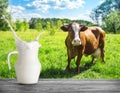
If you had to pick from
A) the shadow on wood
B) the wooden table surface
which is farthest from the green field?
the wooden table surface

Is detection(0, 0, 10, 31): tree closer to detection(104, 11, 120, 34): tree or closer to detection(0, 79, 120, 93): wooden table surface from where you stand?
detection(0, 79, 120, 93): wooden table surface

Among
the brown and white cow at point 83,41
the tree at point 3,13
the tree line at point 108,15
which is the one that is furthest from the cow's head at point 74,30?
the tree at point 3,13

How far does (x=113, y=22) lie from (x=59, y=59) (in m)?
0.46

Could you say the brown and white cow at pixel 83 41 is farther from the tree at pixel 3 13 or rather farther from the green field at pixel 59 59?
the tree at pixel 3 13

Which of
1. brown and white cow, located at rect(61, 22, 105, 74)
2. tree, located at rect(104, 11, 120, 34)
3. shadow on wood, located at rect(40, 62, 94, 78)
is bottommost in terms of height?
shadow on wood, located at rect(40, 62, 94, 78)

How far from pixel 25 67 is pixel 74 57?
1.34ft

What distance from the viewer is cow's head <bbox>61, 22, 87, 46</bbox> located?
1.96 meters

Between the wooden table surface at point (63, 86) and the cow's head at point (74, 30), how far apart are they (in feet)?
0.83

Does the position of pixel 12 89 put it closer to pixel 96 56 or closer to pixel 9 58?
pixel 9 58

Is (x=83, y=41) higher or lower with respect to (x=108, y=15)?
lower

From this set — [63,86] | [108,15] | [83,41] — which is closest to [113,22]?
[108,15]

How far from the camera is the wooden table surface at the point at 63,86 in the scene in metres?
1.58

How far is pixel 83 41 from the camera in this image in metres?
2.03

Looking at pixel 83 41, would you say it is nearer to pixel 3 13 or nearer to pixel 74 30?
pixel 74 30
